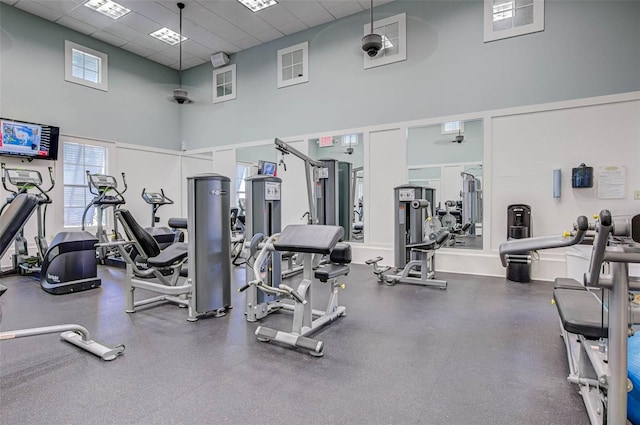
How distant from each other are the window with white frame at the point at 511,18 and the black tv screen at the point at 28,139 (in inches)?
317

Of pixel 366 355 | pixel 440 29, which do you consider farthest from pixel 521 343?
pixel 440 29

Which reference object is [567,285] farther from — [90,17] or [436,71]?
[90,17]

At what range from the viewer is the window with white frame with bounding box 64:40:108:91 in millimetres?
6780

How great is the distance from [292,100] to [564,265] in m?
5.90

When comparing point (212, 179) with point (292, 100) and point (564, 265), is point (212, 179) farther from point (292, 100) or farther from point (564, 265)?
point (564, 265)

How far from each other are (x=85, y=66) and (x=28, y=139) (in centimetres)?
218

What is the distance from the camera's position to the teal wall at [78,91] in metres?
6.01

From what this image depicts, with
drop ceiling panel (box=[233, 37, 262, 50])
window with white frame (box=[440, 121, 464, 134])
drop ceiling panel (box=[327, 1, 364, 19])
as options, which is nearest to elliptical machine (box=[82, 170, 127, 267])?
drop ceiling panel (box=[233, 37, 262, 50])

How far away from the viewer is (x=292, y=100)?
7316mm

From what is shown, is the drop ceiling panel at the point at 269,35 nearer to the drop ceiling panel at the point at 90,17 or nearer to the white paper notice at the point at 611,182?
the drop ceiling panel at the point at 90,17

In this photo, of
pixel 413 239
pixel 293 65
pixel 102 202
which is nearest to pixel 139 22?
pixel 293 65

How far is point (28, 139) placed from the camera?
19.6ft

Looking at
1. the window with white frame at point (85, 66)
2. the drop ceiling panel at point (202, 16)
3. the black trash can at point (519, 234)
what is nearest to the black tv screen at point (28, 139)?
the window with white frame at point (85, 66)

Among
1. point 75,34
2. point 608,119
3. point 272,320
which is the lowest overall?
point 272,320
